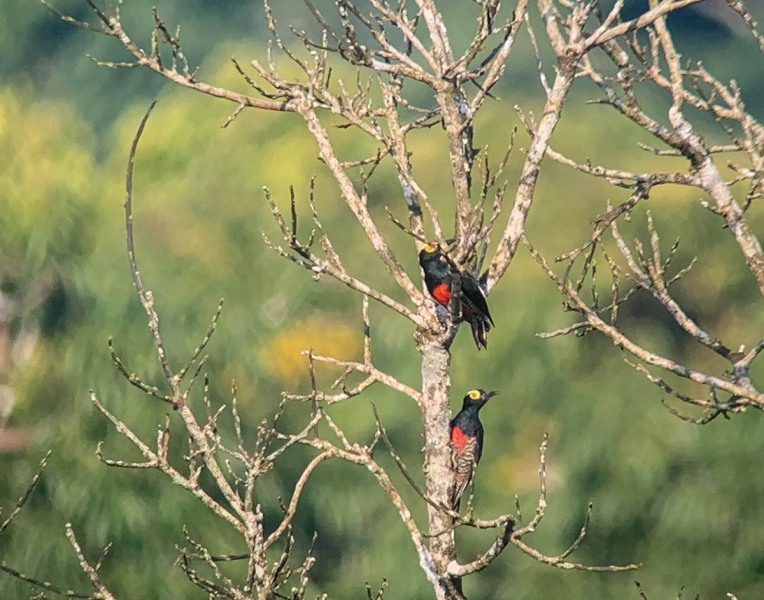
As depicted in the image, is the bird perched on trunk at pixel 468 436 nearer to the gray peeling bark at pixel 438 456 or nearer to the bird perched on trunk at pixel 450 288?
the bird perched on trunk at pixel 450 288

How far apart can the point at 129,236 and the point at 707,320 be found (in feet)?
88.1

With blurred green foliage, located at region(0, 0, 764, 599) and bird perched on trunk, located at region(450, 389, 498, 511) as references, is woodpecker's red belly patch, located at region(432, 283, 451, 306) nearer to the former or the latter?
bird perched on trunk, located at region(450, 389, 498, 511)

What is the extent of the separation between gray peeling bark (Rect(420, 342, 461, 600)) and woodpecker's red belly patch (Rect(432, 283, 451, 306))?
1.11 ft

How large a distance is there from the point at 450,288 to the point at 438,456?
0.62 meters

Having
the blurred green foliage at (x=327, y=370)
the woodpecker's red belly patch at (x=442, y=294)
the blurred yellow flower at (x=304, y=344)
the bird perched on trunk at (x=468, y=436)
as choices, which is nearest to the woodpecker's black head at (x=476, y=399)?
the bird perched on trunk at (x=468, y=436)

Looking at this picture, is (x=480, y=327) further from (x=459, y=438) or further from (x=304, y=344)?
(x=304, y=344)

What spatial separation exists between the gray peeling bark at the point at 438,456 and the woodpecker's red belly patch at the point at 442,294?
339 mm

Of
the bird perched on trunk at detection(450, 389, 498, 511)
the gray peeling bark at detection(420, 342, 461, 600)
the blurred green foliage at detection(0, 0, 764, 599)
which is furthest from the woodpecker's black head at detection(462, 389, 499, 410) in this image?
the blurred green foliage at detection(0, 0, 764, 599)

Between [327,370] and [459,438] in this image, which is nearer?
[459,438]

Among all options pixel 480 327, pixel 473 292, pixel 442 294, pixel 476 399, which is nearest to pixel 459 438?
pixel 476 399

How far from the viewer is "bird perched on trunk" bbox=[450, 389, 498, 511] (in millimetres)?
6183

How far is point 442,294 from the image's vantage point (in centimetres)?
550

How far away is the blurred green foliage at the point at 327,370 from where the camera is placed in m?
14.9

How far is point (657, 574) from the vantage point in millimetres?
15438
